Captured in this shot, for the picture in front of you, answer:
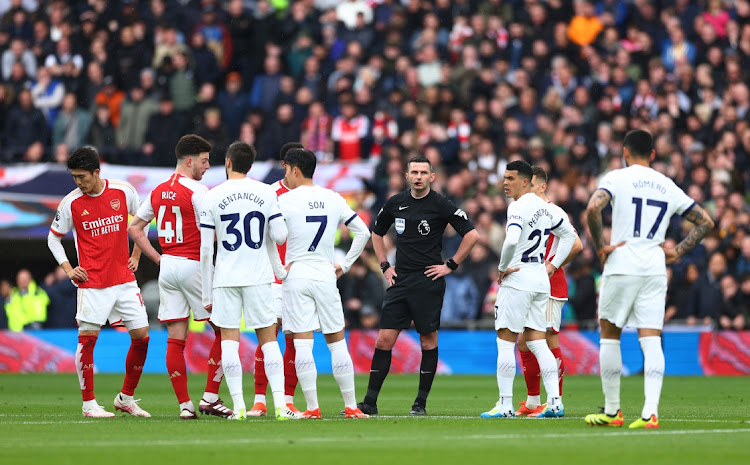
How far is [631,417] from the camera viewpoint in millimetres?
12305

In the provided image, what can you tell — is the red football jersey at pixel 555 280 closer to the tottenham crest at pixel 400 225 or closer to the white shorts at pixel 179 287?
the tottenham crest at pixel 400 225

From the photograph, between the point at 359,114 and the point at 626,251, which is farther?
the point at 359,114

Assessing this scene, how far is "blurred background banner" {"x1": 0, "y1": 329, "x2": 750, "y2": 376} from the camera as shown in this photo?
21891mm

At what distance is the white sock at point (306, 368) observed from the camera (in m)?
11.8

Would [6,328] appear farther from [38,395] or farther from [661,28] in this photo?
[661,28]

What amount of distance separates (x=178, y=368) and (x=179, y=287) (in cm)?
76

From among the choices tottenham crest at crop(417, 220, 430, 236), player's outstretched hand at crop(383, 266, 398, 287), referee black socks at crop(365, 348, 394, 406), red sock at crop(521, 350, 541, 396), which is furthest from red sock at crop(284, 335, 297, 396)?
red sock at crop(521, 350, 541, 396)

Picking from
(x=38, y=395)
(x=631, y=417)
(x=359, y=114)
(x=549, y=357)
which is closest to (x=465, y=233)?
(x=549, y=357)

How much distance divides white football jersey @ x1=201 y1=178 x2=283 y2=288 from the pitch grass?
4.30 feet

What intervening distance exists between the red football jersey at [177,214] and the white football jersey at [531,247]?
10.0ft

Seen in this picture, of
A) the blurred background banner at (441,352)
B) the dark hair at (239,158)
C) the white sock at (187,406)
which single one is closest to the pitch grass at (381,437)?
the white sock at (187,406)

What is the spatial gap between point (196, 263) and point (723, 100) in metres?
16.1

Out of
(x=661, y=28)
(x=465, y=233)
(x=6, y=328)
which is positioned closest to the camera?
(x=465, y=233)

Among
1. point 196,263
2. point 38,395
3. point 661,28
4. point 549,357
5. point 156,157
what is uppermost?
point 661,28
